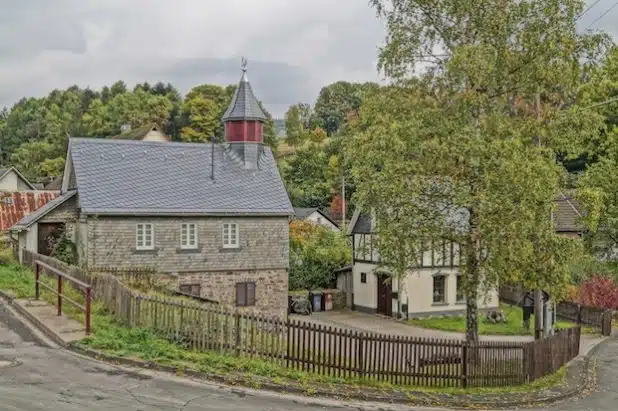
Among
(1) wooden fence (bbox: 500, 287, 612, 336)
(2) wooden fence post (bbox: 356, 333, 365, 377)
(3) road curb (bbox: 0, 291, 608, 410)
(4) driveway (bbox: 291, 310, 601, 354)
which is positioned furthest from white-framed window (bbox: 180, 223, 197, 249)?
(2) wooden fence post (bbox: 356, 333, 365, 377)

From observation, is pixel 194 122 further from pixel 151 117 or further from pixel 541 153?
pixel 541 153

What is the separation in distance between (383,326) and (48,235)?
51.5 ft

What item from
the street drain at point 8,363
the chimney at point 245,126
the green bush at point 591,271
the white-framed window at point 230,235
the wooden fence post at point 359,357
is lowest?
the green bush at point 591,271

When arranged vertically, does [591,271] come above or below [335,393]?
below

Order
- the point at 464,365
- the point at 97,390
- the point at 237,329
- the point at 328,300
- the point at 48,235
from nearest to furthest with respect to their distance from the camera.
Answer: the point at 97,390 < the point at 237,329 < the point at 464,365 < the point at 48,235 < the point at 328,300

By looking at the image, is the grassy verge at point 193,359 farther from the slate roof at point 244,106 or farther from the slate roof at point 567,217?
the slate roof at point 567,217

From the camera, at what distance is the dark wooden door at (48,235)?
1195 inches

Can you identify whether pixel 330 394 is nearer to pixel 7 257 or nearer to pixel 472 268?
pixel 472 268

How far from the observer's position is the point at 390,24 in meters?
17.1

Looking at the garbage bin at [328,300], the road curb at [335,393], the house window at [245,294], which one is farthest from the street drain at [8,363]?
the garbage bin at [328,300]

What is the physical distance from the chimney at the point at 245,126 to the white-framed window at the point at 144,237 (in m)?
6.30

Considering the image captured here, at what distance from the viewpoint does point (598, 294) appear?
34.9 meters

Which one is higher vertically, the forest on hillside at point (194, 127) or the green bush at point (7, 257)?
the forest on hillside at point (194, 127)

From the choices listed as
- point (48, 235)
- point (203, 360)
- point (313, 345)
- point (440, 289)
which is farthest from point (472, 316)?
point (48, 235)
